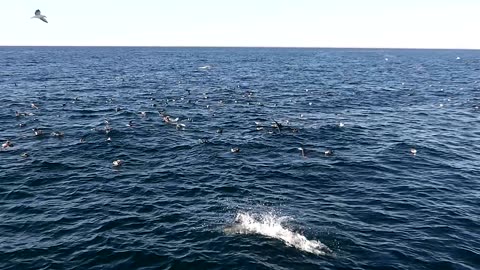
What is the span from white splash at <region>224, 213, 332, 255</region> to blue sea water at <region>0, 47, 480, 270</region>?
4.2 inches

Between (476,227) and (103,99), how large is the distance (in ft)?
180

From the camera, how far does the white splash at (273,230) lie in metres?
20.3

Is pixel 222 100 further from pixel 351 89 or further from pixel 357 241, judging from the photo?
pixel 357 241

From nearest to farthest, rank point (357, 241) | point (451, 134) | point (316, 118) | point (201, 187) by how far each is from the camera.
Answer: point (357, 241) < point (201, 187) < point (451, 134) < point (316, 118)

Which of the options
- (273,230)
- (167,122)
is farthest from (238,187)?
(167,122)

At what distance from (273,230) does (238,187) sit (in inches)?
277

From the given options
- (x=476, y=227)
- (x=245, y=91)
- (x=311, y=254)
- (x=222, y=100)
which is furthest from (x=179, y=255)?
(x=245, y=91)

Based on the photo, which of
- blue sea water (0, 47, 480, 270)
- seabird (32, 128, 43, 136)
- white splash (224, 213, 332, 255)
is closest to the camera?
blue sea water (0, 47, 480, 270)

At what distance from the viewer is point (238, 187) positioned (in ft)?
93.9

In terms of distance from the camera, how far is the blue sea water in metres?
20.0

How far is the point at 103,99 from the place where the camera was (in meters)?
62.3


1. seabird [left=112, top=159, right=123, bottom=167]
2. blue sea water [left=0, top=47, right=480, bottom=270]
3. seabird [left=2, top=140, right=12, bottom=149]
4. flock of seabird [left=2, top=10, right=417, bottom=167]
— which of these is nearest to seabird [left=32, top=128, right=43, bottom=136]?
flock of seabird [left=2, top=10, right=417, bottom=167]
